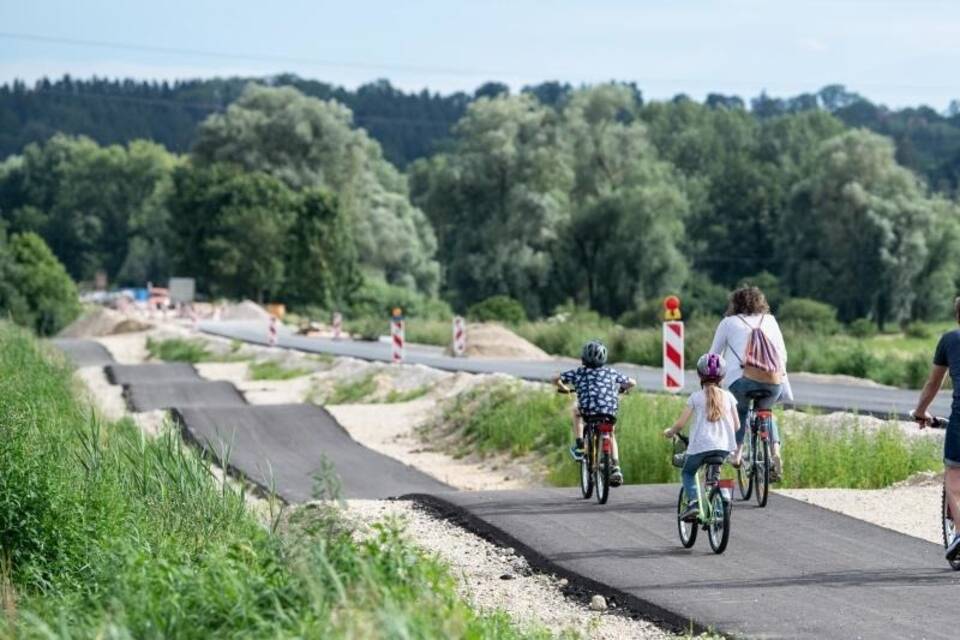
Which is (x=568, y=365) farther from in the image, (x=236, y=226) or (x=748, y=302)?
(x=236, y=226)

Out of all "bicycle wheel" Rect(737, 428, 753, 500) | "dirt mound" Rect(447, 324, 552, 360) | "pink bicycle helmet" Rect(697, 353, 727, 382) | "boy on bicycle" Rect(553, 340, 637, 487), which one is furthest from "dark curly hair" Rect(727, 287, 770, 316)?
"dirt mound" Rect(447, 324, 552, 360)

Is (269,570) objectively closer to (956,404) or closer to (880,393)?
(956,404)

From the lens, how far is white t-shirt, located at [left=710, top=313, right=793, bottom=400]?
1559cm

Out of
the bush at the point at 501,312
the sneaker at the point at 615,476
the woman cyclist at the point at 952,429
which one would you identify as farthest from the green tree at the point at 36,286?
the woman cyclist at the point at 952,429

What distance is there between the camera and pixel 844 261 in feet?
297

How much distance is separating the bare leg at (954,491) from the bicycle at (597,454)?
4163 millimetres

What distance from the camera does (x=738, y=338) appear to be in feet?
51.2

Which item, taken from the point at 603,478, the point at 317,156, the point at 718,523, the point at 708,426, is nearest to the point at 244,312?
the point at 317,156

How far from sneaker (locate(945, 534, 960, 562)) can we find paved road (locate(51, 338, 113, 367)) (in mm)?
42855

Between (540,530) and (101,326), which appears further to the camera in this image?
(101,326)

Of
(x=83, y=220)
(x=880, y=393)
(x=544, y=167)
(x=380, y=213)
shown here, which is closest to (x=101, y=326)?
(x=544, y=167)

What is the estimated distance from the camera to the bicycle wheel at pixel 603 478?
16000 mm

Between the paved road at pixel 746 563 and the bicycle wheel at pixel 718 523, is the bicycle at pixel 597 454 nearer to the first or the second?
the paved road at pixel 746 563

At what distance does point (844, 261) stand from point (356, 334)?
28.9 m
